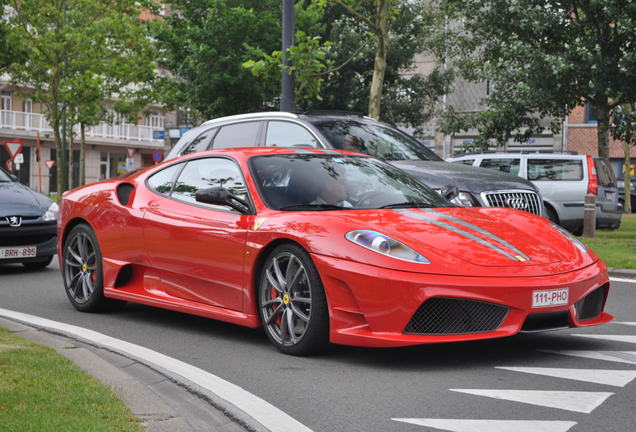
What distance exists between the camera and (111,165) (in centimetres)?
7619

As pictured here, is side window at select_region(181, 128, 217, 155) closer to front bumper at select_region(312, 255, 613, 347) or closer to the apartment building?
front bumper at select_region(312, 255, 613, 347)

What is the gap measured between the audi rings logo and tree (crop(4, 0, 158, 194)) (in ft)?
85.5

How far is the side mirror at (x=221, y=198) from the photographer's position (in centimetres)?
650

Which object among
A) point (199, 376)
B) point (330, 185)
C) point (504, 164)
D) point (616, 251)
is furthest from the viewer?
point (504, 164)

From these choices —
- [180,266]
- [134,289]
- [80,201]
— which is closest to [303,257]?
[180,266]

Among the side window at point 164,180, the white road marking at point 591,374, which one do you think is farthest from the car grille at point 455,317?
the side window at point 164,180

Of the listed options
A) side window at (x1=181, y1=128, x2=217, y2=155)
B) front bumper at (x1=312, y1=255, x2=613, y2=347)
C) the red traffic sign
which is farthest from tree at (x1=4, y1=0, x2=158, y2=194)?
front bumper at (x1=312, y1=255, x2=613, y2=347)

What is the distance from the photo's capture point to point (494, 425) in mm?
4320

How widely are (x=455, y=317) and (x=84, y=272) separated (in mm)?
3813

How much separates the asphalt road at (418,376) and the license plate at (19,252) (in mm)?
3473

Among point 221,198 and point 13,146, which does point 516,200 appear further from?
point 13,146

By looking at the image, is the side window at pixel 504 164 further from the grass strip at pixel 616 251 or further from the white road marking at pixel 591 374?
the white road marking at pixel 591 374

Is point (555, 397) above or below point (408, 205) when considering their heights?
below

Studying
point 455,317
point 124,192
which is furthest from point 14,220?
point 455,317
